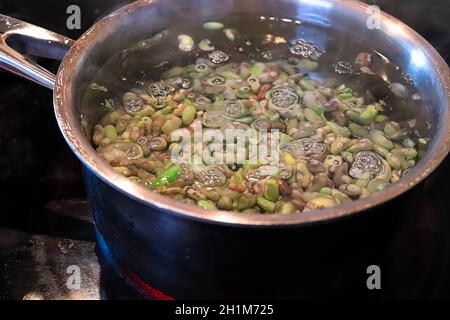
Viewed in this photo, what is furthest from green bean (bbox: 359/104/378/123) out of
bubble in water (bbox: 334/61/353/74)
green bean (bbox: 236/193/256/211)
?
green bean (bbox: 236/193/256/211)

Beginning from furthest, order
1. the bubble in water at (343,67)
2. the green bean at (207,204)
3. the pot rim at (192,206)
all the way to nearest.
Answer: the bubble in water at (343,67), the green bean at (207,204), the pot rim at (192,206)

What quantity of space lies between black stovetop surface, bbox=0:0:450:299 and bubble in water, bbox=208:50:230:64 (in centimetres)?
44

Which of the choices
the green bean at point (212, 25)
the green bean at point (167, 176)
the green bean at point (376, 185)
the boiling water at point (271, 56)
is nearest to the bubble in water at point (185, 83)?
the boiling water at point (271, 56)

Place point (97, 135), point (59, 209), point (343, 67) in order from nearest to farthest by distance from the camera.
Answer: point (97, 135), point (343, 67), point (59, 209)

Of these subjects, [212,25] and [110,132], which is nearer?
[110,132]

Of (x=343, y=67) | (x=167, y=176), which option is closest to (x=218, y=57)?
(x=343, y=67)

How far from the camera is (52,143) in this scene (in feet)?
5.39

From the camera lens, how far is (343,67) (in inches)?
54.8

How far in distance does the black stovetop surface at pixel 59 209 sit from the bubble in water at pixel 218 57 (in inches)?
17.5

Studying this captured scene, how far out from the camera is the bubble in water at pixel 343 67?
139cm

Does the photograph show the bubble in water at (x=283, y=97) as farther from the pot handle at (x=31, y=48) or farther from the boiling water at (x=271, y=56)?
the pot handle at (x=31, y=48)

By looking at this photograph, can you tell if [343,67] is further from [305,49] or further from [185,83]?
[185,83]

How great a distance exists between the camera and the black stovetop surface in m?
1.32

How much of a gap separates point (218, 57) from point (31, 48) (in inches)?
17.7
